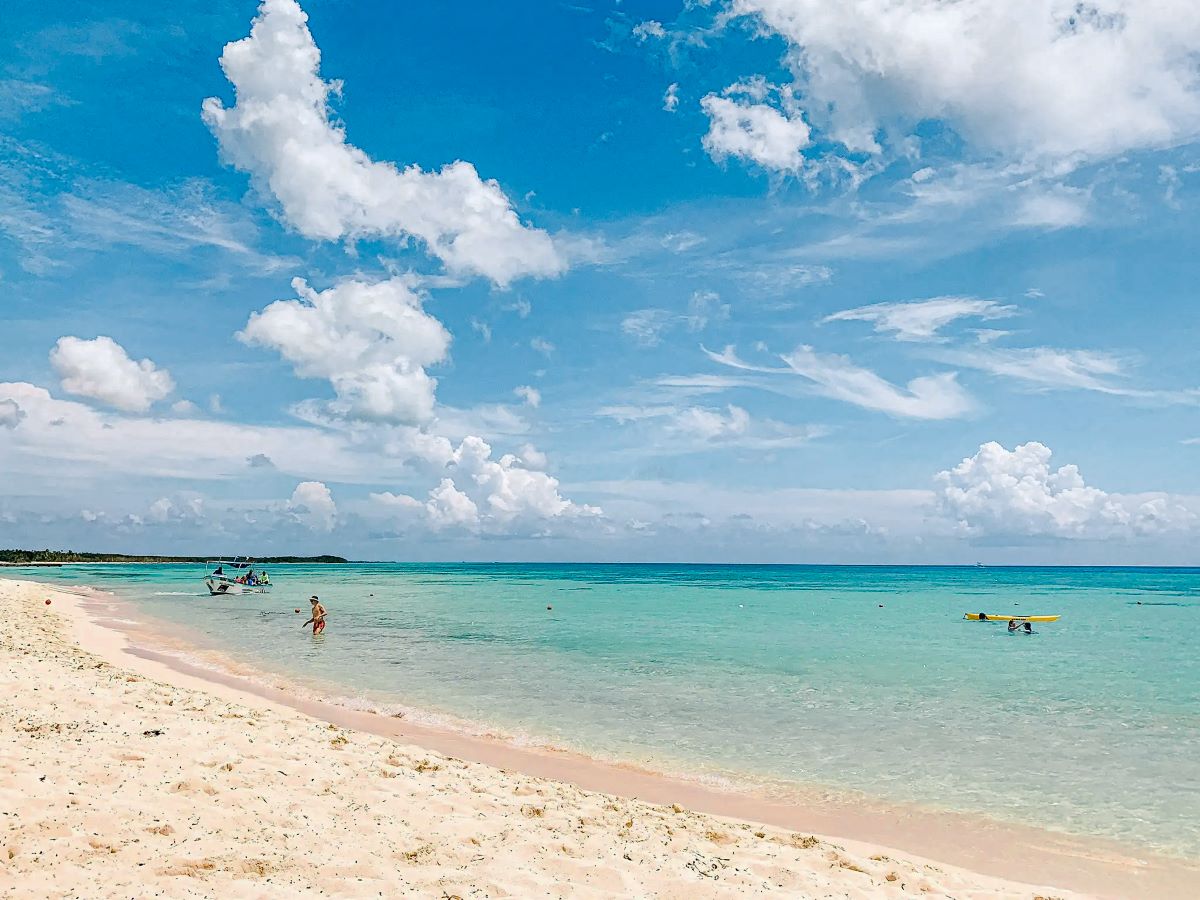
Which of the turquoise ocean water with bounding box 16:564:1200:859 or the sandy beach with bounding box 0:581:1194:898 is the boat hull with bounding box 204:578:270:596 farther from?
the sandy beach with bounding box 0:581:1194:898

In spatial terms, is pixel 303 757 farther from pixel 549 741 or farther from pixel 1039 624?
pixel 1039 624

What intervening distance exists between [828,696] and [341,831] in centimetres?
1595

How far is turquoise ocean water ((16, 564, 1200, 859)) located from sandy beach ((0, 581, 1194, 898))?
9.23 ft

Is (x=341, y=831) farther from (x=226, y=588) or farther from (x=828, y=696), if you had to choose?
(x=226, y=588)

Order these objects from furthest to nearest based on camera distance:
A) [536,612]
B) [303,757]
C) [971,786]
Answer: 1. [536,612]
2. [971,786]
3. [303,757]

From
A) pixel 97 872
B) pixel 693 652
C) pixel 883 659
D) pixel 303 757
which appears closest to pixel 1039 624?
pixel 883 659

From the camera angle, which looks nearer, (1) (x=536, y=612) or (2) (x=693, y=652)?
(2) (x=693, y=652)

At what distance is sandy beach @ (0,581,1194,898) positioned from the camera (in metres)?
6.86

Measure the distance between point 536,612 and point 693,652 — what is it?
23276 mm

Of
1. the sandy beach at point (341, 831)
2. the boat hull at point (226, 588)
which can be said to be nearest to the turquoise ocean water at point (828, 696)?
the sandy beach at point (341, 831)

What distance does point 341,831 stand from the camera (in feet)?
26.7

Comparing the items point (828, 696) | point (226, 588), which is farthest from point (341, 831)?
point (226, 588)

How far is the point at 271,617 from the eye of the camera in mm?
43219

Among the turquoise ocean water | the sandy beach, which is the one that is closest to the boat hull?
the turquoise ocean water
